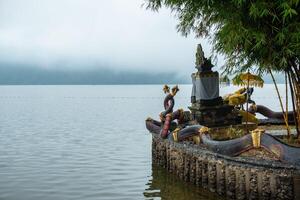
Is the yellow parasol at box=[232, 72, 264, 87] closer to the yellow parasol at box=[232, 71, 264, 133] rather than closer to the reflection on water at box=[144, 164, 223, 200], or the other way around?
the yellow parasol at box=[232, 71, 264, 133]

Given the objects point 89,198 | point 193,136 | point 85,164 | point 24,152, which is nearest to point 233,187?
point 193,136

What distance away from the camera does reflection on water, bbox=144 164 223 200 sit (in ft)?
53.1

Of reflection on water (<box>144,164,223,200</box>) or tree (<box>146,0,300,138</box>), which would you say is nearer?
tree (<box>146,0,300,138</box>)

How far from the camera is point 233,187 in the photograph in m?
14.0

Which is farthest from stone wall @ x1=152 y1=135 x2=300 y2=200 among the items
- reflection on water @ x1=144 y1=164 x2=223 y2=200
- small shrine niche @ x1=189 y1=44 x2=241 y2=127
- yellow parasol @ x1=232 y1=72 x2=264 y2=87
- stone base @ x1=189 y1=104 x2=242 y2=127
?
yellow parasol @ x1=232 y1=72 x2=264 y2=87

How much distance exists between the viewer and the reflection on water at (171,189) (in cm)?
1617

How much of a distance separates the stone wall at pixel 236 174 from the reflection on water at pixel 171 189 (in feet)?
0.92

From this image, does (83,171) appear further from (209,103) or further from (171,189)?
(209,103)

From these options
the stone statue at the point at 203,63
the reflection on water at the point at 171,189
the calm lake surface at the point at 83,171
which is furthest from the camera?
the stone statue at the point at 203,63

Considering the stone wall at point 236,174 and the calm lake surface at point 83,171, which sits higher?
the stone wall at point 236,174

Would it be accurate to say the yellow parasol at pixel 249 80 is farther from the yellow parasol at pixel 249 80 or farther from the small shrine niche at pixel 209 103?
the small shrine niche at pixel 209 103

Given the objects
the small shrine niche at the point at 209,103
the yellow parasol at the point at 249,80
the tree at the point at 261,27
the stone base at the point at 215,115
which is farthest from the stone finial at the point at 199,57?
the tree at the point at 261,27

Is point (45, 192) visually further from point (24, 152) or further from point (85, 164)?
point (24, 152)

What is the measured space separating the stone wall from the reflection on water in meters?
0.28
